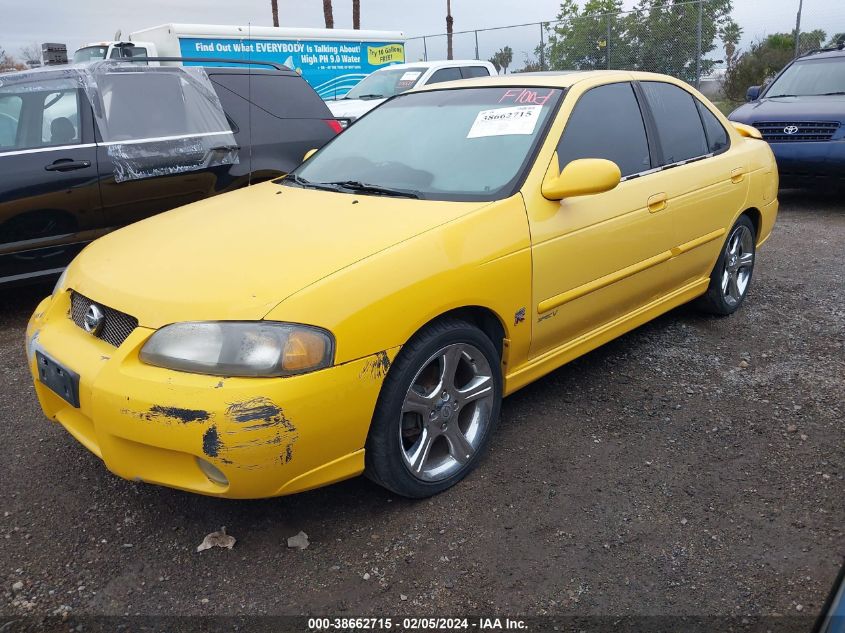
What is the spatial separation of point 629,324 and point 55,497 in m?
2.78

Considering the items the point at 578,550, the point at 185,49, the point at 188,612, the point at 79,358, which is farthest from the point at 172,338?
the point at 185,49

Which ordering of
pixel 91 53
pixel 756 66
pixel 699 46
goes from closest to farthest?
pixel 91 53
pixel 699 46
pixel 756 66

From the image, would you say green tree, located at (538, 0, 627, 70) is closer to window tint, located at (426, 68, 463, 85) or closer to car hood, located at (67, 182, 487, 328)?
window tint, located at (426, 68, 463, 85)

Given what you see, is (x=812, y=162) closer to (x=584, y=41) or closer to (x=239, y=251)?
(x=239, y=251)

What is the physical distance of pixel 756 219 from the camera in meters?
4.93

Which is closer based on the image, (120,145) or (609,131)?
(609,131)

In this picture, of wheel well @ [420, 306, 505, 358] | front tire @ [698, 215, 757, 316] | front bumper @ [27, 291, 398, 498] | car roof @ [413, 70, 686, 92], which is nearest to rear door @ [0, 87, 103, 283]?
car roof @ [413, 70, 686, 92]

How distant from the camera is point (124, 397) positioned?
93.1 inches

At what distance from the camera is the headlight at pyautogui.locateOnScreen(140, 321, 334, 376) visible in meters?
2.32

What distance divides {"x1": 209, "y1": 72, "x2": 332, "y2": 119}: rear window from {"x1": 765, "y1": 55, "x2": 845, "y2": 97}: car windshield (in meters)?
6.06

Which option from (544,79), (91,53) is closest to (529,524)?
(544,79)

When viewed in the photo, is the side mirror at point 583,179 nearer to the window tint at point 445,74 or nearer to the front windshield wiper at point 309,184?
the front windshield wiper at point 309,184

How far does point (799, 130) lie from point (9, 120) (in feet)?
25.1

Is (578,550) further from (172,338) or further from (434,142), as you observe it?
(434,142)
